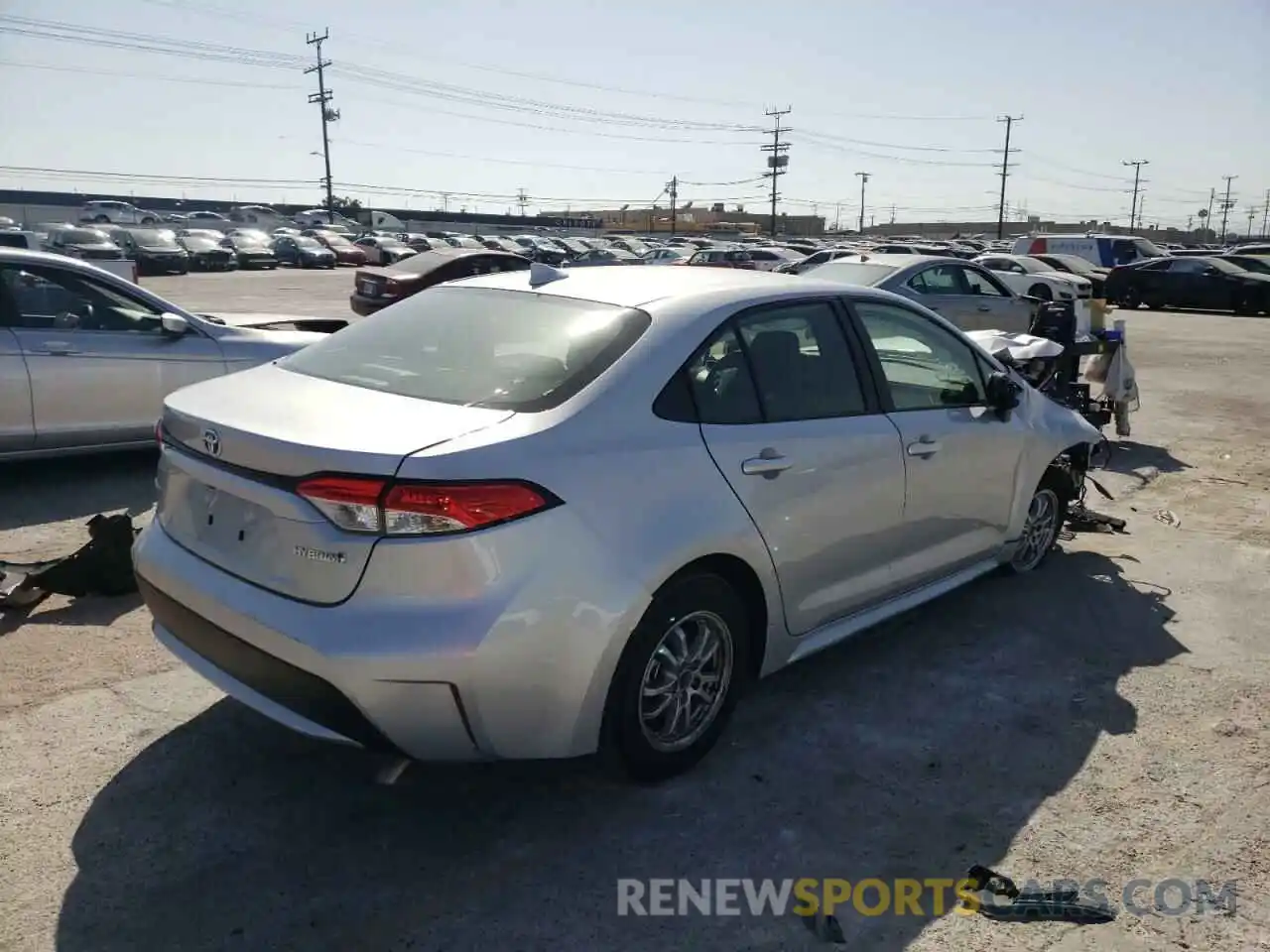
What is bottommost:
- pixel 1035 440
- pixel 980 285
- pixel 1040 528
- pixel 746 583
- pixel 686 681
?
pixel 1040 528

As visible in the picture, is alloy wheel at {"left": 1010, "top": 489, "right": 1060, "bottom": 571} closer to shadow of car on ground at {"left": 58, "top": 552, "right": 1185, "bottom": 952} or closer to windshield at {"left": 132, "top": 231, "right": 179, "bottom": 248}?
shadow of car on ground at {"left": 58, "top": 552, "right": 1185, "bottom": 952}

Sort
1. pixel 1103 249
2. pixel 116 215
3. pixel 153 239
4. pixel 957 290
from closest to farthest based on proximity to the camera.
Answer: pixel 957 290 < pixel 153 239 < pixel 1103 249 < pixel 116 215

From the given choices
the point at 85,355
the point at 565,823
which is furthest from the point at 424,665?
the point at 85,355

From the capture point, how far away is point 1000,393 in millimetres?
4590

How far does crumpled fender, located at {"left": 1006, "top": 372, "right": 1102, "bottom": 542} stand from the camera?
4824mm

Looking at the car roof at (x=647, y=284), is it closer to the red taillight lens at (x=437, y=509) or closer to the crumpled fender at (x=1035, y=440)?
the red taillight lens at (x=437, y=509)

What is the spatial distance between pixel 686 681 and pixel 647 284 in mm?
1460

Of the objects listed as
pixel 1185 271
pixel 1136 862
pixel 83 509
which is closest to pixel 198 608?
pixel 1136 862

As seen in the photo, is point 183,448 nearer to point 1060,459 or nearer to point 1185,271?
point 1060,459

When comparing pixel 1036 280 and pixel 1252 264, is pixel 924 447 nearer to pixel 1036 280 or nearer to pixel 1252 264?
pixel 1036 280

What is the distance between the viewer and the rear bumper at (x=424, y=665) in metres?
Result: 2.61

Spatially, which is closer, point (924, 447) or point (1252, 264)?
point (924, 447)

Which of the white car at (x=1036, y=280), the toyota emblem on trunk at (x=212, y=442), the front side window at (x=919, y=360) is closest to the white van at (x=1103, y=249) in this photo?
the white car at (x=1036, y=280)

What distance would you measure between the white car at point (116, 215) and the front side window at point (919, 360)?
60.0 m
